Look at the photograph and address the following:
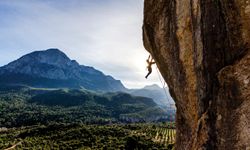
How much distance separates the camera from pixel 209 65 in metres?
11.1

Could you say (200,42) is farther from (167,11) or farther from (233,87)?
(167,11)

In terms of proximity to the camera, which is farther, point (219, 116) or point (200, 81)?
point (200, 81)

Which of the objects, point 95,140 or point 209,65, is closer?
point 209,65

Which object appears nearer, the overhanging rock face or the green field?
the overhanging rock face

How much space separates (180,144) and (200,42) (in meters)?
5.43

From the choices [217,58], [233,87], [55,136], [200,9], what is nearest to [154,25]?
[200,9]

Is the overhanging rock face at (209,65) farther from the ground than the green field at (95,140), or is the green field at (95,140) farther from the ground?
the overhanging rock face at (209,65)

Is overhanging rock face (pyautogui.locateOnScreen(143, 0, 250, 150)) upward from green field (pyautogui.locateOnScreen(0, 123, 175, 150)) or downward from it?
upward

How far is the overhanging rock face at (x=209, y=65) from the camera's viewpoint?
32.6 feet

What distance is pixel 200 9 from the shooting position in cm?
1145

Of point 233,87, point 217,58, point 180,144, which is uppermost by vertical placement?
point 217,58

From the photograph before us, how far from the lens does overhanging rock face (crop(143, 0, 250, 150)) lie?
32.6 feet

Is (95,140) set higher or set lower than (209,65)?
lower

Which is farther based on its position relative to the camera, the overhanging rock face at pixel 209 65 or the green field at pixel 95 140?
the green field at pixel 95 140
